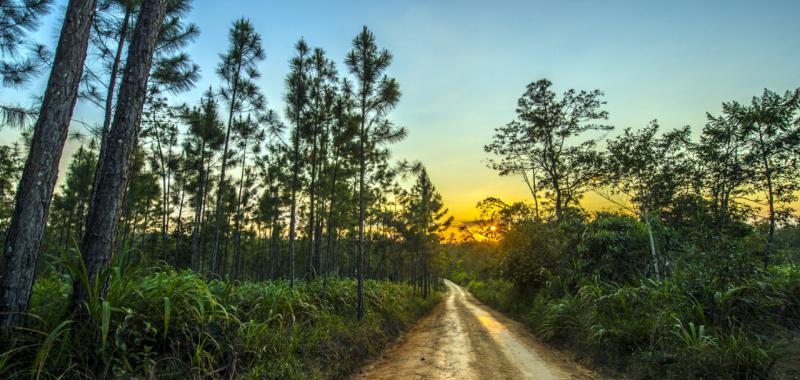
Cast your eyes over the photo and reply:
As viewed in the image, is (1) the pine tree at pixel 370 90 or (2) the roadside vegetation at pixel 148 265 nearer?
(2) the roadside vegetation at pixel 148 265

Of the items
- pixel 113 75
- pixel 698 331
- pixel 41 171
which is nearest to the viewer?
pixel 41 171

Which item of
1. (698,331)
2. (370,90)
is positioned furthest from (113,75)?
(698,331)

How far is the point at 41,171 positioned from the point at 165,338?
2242mm

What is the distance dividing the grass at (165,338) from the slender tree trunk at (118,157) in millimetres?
305

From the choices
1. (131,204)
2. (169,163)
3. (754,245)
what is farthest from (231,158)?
(754,245)

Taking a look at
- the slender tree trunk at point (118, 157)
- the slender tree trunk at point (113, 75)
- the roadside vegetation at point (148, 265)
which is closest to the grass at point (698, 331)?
the roadside vegetation at point (148, 265)

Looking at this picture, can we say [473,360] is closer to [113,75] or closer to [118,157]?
[118,157]

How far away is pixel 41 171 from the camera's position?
11.3 ft

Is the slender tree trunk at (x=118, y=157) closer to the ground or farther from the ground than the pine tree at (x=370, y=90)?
closer to the ground

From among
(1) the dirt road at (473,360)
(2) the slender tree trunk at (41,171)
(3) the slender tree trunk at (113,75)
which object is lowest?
(1) the dirt road at (473,360)

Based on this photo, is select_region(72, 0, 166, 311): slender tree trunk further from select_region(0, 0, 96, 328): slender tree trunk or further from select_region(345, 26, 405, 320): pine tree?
select_region(345, 26, 405, 320): pine tree

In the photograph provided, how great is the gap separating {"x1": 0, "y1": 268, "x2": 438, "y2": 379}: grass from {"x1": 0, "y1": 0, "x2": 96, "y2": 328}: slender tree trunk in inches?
14.0

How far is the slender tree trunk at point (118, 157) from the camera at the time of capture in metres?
3.41

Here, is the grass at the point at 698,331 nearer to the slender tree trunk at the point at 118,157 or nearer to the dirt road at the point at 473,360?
the dirt road at the point at 473,360
